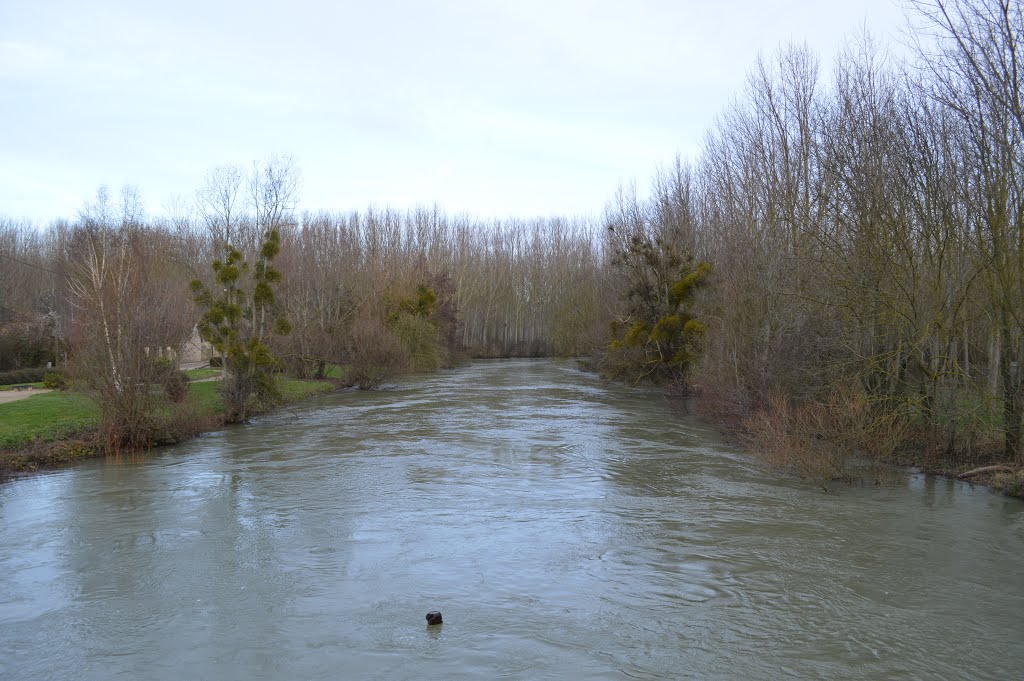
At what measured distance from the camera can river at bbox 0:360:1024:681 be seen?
679 centimetres

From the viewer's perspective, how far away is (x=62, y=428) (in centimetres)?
1677

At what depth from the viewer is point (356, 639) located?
7141mm

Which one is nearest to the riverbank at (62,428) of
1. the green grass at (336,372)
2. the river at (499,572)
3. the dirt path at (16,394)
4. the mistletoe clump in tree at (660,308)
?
the dirt path at (16,394)

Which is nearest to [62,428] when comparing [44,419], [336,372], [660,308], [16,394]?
[44,419]

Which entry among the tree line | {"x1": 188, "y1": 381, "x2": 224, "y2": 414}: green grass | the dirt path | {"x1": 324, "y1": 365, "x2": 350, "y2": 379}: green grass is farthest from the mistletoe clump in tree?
the dirt path

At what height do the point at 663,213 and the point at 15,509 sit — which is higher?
the point at 663,213

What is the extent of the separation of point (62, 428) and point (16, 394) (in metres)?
7.22

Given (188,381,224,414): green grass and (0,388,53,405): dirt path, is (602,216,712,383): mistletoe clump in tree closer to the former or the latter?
(188,381,224,414): green grass

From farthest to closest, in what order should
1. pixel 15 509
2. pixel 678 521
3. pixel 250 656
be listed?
pixel 15 509 < pixel 678 521 < pixel 250 656

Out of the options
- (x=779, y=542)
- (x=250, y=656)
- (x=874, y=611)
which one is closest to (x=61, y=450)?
(x=250, y=656)

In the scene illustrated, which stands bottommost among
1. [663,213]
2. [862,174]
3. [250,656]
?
[250,656]

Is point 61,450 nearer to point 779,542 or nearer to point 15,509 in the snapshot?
point 15,509

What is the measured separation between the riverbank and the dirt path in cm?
46

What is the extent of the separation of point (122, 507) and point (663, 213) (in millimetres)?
24752
